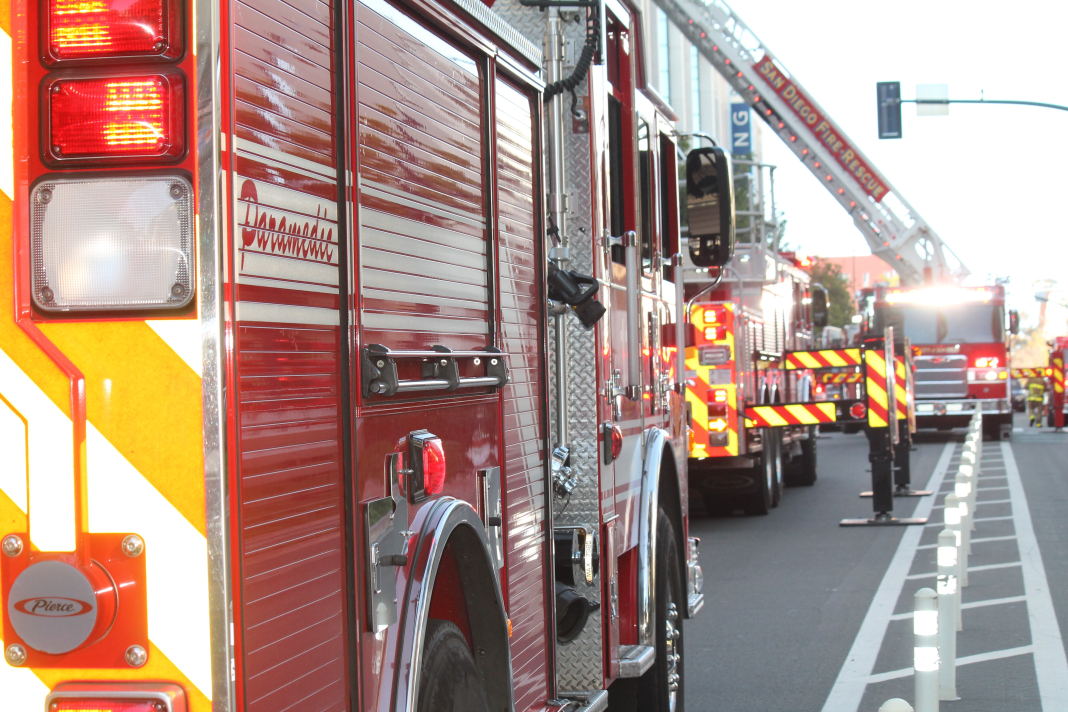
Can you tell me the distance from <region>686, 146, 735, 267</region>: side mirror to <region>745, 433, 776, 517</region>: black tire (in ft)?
29.8

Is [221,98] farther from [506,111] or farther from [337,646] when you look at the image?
[506,111]

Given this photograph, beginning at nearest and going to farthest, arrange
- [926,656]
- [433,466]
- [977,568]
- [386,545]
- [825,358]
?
[386,545] < [433,466] < [926,656] < [977,568] < [825,358]

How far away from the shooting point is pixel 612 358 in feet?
16.3

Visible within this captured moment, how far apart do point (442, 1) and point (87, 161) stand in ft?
4.25

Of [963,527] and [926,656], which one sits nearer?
[926,656]

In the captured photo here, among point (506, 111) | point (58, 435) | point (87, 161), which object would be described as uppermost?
point (506, 111)

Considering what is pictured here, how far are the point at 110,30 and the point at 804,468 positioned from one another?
706 inches

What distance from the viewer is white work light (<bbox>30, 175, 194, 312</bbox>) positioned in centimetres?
204

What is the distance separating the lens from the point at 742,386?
1465 cm

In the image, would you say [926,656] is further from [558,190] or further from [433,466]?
[433,466]

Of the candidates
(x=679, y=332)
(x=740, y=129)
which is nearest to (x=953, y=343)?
(x=740, y=129)

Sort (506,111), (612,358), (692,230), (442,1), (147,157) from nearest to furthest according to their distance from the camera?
1. (147,157)
2. (442,1)
3. (506,111)
4. (612,358)
5. (692,230)

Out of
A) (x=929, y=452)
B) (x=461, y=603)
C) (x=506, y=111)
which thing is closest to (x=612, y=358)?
(x=506, y=111)

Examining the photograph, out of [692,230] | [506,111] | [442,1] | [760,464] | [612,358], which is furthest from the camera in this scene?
[760,464]
